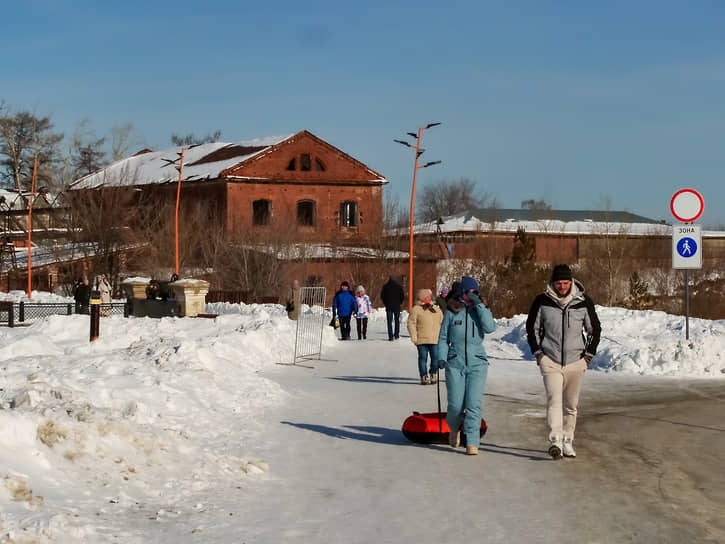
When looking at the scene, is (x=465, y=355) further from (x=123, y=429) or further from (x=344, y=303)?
(x=344, y=303)

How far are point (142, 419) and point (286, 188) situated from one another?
199 feet

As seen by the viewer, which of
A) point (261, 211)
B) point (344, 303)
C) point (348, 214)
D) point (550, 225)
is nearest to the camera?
point (344, 303)

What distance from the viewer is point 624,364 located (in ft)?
65.9

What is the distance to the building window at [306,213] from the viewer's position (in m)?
72.6

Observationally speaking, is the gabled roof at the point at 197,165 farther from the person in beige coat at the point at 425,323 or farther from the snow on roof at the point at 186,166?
the person in beige coat at the point at 425,323

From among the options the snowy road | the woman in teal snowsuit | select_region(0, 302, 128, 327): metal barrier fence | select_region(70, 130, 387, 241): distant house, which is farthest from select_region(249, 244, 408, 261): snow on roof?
the woman in teal snowsuit

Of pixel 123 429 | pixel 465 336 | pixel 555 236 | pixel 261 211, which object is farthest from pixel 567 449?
pixel 555 236

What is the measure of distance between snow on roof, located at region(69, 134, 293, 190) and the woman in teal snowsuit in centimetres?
5971

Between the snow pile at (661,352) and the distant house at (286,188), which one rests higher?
the distant house at (286,188)

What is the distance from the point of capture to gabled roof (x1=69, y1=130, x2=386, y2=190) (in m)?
70.8

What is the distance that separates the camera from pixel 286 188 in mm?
71500

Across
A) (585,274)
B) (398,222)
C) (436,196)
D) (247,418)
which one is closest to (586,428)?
(247,418)

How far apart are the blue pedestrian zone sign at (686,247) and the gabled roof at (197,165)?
51195 mm

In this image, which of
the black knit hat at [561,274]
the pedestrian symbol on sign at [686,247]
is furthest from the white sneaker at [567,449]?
the pedestrian symbol on sign at [686,247]
